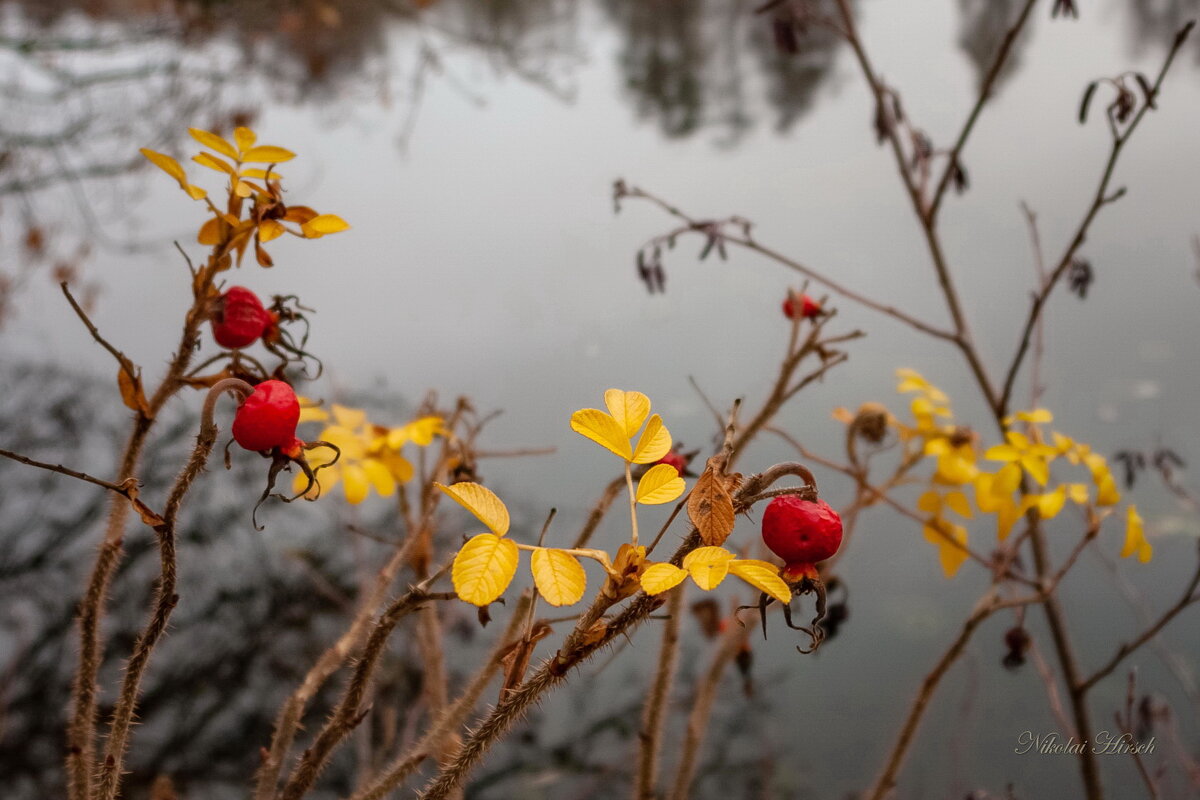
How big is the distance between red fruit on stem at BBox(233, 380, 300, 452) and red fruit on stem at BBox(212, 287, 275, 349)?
0.21ft

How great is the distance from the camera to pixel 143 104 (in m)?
1.35

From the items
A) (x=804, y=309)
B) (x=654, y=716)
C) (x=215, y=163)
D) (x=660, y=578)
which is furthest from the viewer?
(x=804, y=309)

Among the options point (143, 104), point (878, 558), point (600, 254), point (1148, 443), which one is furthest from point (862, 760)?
point (143, 104)

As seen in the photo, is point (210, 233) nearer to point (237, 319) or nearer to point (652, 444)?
point (237, 319)

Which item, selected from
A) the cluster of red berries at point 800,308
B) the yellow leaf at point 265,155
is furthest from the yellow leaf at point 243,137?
the cluster of red berries at point 800,308

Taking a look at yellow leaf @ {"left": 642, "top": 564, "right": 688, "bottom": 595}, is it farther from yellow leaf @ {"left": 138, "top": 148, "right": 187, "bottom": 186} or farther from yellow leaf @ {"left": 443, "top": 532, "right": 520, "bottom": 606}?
yellow leaf @ {"left": 138, "top": 148, "right": 187, "bottom": 186}

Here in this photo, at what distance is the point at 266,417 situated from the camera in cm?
22

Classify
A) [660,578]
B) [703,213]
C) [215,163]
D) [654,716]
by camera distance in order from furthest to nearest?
[703,213], [654,716], [215,163], [660,578]

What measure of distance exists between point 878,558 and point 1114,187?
2.09 ft

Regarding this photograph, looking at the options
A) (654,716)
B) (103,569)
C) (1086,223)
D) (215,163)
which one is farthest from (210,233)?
(1086,223)

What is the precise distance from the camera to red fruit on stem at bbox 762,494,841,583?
0.20 meters

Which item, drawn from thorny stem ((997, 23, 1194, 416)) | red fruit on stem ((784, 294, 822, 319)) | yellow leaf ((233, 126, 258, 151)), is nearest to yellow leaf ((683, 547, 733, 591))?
yellow leaf ((233, 126, 258, 151))

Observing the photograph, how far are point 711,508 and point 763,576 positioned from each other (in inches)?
0.9

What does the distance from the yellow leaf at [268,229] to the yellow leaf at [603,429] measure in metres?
0.15
